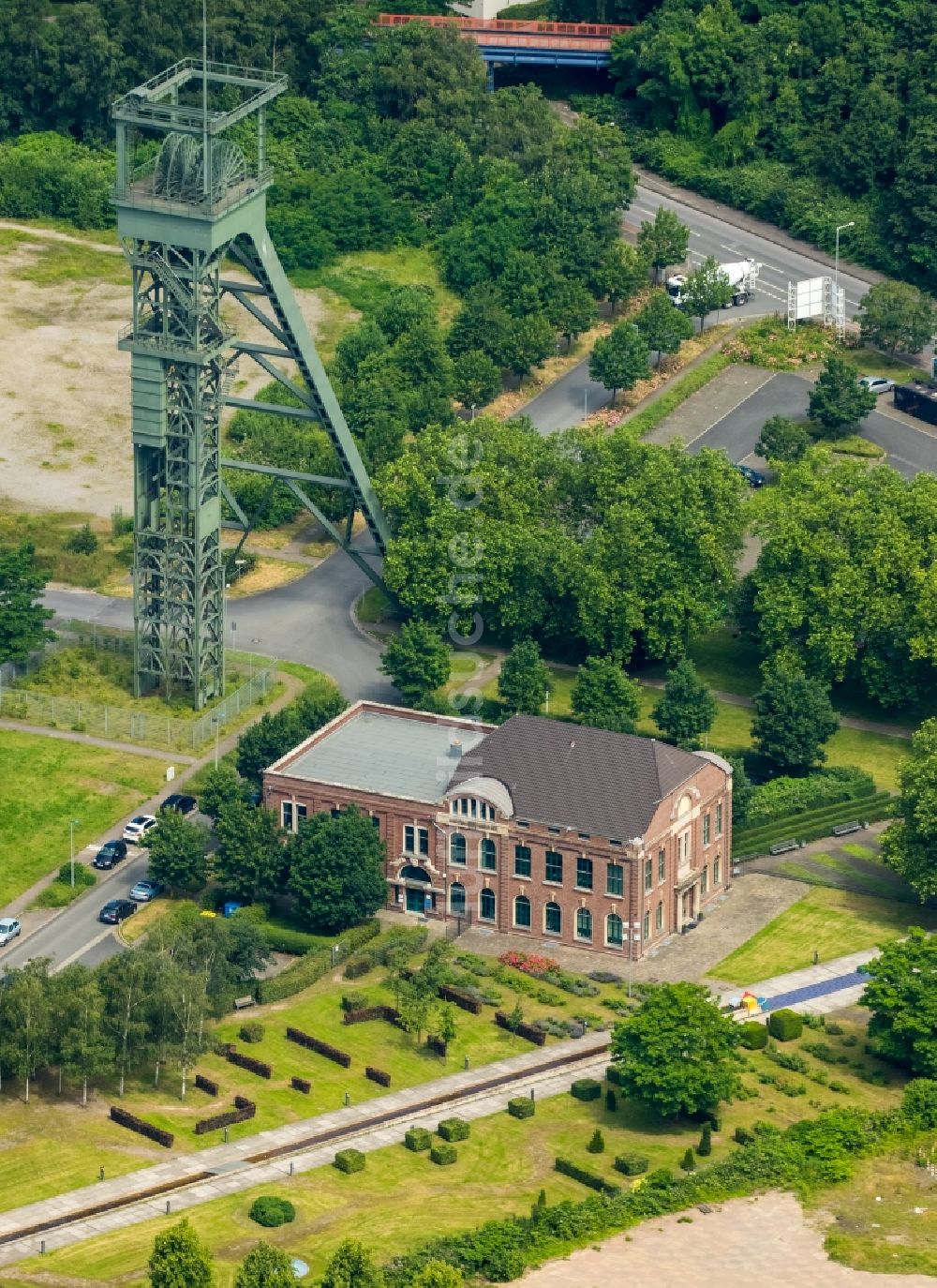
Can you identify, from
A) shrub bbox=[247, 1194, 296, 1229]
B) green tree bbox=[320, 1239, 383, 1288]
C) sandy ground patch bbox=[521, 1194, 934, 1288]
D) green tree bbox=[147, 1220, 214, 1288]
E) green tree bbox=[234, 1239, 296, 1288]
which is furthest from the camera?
shrub bbox=[247, 1194, 296, 1229]

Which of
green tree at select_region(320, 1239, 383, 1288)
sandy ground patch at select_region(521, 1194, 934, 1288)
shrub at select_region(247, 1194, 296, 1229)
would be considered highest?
green tree at select_region(320, 1239, 383, 1288)

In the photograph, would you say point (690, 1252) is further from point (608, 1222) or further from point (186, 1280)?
point (186, 1280)

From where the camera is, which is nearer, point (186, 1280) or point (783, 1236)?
point (186, 1280)

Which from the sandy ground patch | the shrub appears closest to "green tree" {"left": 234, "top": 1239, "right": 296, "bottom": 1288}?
the shrub

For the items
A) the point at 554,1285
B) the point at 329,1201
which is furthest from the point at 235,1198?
the point at 554,1285

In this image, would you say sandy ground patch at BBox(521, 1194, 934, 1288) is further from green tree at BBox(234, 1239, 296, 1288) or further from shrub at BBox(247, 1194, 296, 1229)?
green tree at BBox(234, 1239, 296, 1288)

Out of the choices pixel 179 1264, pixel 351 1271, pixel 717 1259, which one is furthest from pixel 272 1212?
pixel 717 1259
